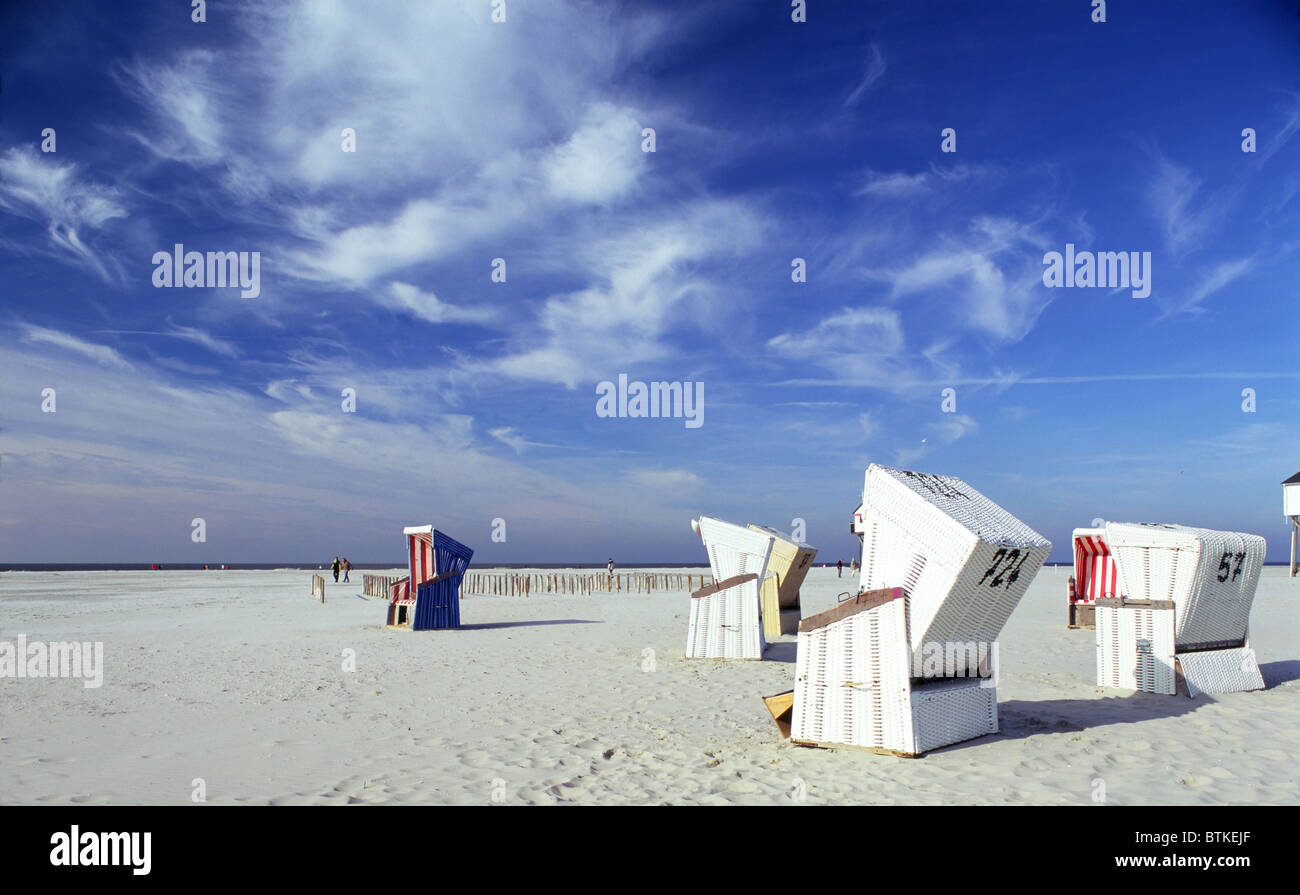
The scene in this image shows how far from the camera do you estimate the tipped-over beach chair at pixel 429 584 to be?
60.0 feet

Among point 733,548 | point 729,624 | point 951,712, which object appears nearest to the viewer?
point 951,712

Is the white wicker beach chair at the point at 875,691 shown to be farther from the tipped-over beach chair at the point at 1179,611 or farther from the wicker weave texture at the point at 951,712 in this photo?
the tipped-over beach chair at the point at 1179,611

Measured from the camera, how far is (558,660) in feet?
43.8

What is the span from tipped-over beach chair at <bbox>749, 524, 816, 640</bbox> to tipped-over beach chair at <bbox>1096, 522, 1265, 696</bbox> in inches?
228

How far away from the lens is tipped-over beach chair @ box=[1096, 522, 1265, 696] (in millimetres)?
9586

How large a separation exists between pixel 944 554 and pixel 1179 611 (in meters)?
5.38

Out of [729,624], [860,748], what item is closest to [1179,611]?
[860,748]

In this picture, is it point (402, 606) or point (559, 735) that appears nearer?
point (559, 735)

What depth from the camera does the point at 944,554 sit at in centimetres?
634

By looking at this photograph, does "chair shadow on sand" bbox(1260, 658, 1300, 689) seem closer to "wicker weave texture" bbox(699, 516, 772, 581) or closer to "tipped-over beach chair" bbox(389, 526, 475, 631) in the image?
"wicker weave texture" bbox(699, 516, 772, 581)

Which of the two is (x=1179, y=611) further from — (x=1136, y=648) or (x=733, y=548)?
(x=733, y=548)

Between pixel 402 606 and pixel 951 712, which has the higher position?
pixel 951 712

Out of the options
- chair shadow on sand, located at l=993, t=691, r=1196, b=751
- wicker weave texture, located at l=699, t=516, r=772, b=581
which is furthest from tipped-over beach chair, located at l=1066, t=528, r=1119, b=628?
chair shadow on sand, located at l=993, t=691, r=1196, b=751

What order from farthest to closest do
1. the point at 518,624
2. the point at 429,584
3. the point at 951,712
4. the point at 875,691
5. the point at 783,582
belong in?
the point at 518,624 → the point at 429,584 → the point at 783,582 → the point at 951,712 → the point at 875,691
